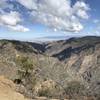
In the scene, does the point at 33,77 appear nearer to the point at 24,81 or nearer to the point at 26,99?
the point at 24,81

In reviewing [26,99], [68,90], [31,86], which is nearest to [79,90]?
[68,90]

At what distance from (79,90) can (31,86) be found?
7143cm

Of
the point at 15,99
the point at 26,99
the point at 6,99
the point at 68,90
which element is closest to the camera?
the point at 6,99

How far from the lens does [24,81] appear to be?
82625mm

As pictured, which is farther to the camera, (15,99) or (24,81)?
(24,81)

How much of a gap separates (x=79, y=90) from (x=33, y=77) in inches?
2869

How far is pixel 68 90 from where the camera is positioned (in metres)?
148

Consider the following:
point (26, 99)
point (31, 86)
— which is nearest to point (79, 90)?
point (31, 86)

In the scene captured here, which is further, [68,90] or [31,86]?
[68,90]

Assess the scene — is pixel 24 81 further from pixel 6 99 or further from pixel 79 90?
pixel 79 90

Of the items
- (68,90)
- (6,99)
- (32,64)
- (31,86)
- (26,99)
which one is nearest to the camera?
(6,99)

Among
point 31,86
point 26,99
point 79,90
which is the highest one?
point 26,99

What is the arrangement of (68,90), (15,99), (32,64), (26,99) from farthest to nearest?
(68,90)
(32,64)
(26,99)
(15,99)

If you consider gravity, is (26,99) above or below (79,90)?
above
